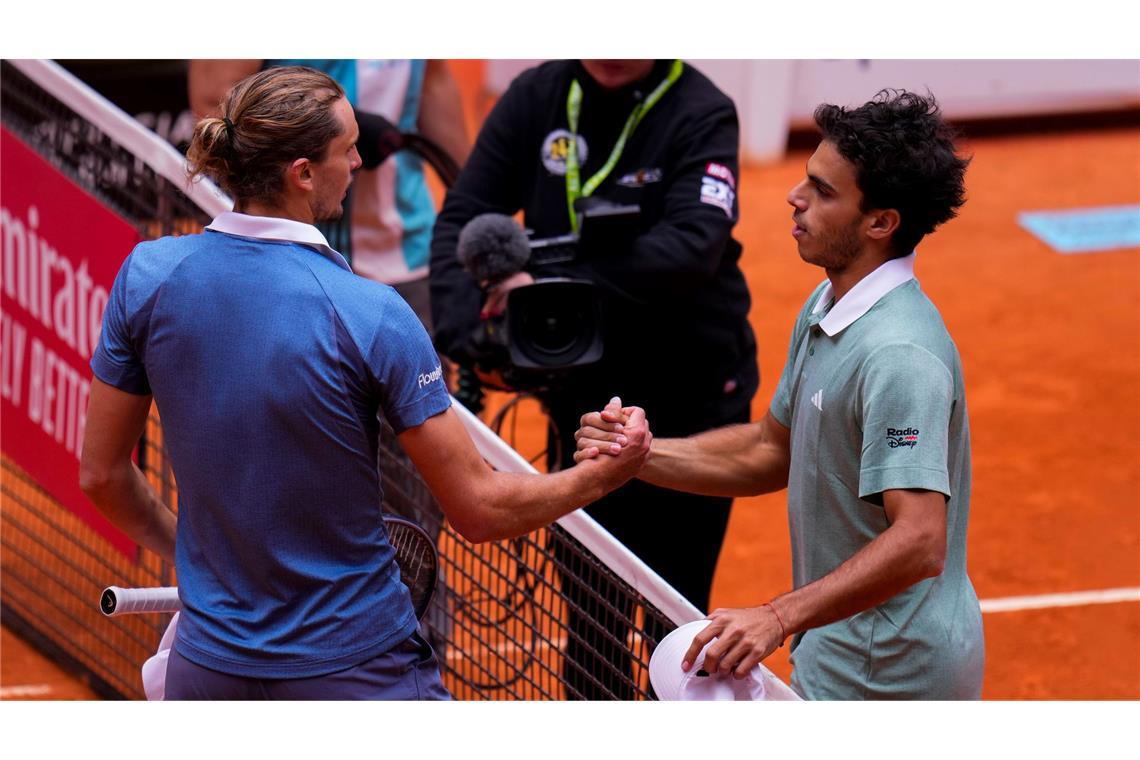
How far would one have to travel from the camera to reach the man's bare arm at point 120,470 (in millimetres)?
2469

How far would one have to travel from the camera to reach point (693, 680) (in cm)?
255

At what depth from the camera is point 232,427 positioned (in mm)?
2307

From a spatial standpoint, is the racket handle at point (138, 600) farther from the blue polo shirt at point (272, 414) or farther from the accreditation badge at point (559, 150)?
the accreditation badge at point (559, 150)

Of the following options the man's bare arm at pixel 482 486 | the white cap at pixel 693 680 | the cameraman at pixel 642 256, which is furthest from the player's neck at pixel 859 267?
the cameraman at pixel 642 256

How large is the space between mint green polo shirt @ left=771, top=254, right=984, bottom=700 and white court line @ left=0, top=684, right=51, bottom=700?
292 cm

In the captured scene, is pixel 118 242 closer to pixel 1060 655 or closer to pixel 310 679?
pixel 310 679

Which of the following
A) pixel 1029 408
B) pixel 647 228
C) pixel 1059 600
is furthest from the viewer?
pixel 1029 408

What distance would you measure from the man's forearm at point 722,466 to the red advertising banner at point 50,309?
5.95 ft

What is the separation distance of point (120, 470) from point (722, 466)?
1.22m

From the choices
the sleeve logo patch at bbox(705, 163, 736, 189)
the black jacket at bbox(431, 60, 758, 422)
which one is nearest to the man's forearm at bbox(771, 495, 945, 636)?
the black jacket at bbox(431, 60, 758, 422)

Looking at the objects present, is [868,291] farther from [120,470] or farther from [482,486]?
[120,470]

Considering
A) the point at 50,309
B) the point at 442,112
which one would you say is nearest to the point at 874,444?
the point at 442,112

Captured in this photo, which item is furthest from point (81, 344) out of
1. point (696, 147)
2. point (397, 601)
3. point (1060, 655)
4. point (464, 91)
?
point (464, 91)

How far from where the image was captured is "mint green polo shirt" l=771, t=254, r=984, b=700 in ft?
8.37
